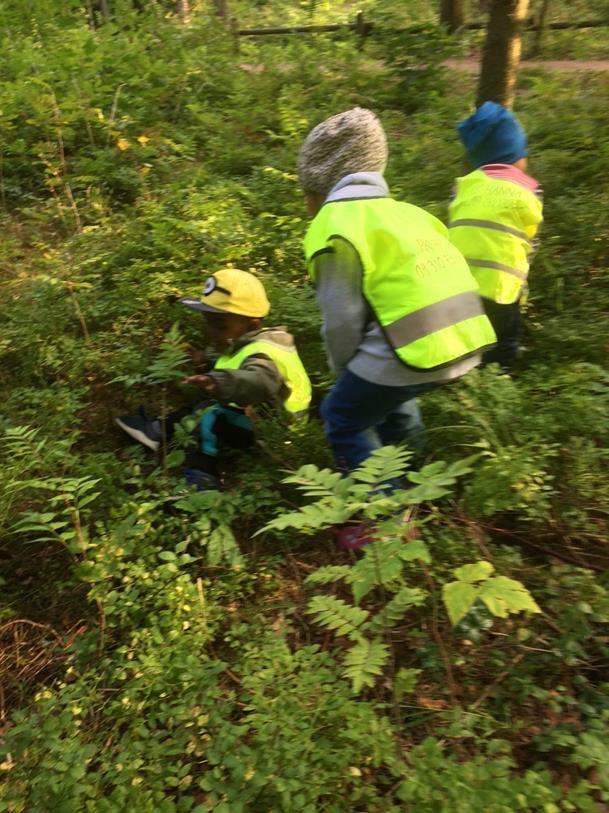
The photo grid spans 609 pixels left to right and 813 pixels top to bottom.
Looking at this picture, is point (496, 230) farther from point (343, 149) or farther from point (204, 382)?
point (204, 382)

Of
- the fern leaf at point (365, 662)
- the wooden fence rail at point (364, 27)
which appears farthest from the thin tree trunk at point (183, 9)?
the fern leaf at point (365, 662)

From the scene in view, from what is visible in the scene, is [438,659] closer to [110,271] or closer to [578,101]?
[110,271]

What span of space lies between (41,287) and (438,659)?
163 inches

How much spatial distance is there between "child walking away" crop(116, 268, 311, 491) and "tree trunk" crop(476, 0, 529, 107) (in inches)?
112

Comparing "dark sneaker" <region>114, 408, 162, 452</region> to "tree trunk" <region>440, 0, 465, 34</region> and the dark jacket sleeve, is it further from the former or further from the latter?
"tree trunk" <region>440, 0, 465, 34</region>

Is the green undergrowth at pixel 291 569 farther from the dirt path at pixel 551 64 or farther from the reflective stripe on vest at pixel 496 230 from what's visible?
the dirt path at pixel 551 64

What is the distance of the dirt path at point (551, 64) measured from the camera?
9.84 m

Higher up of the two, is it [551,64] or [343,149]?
[343,149]

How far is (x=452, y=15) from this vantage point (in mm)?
10609

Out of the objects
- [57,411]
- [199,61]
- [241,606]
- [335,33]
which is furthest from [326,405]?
[335,33]

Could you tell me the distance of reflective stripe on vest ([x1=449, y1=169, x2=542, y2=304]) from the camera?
3375mm

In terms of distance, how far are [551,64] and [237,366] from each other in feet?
33.9

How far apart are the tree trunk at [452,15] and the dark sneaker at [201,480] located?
34.4 ft

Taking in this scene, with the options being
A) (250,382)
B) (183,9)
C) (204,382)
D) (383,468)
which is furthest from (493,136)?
(183,9)
